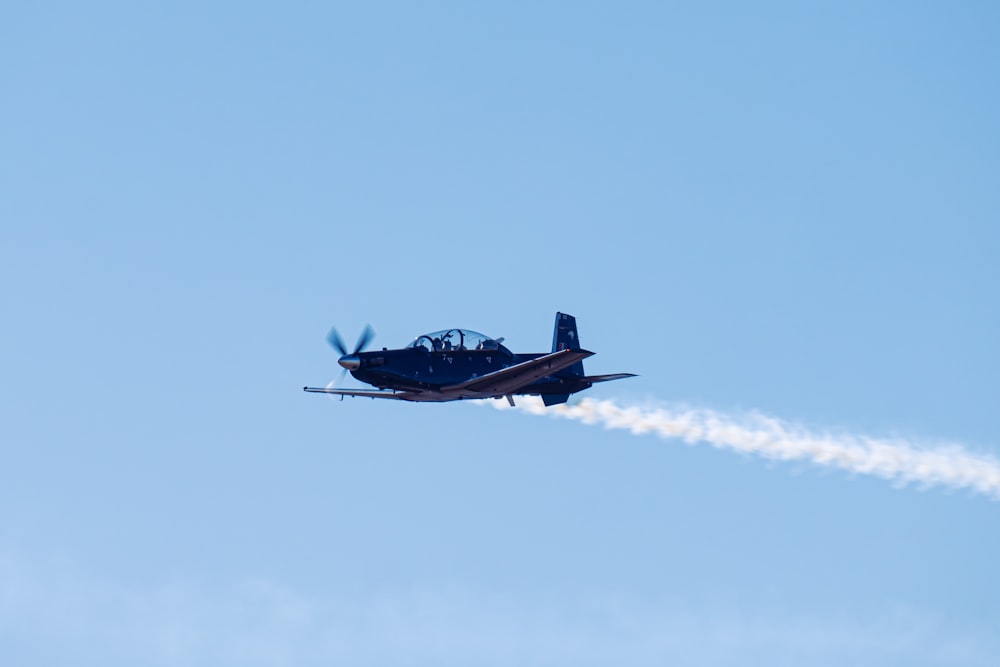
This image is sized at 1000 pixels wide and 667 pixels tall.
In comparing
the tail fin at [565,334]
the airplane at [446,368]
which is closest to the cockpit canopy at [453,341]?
the airplane at [446,368]

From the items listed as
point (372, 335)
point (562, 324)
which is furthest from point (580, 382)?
point (372, 335)

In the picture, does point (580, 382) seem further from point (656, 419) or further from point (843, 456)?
point (843, 456)

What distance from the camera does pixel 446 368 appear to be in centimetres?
8025

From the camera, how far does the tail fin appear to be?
3369 inches

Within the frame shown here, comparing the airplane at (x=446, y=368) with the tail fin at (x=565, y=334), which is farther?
the tail fin at (x=565, y=334)

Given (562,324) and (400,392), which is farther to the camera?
(562,324)

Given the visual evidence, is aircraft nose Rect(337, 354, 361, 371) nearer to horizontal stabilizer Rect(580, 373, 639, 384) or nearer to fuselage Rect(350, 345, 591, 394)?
fuselage Rect(350, 345, 591, 394)

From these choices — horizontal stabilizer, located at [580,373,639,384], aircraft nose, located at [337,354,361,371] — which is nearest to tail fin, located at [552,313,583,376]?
horizontal stabilizer, located at [580,373,639,384]

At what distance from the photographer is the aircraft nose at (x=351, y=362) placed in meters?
78.9

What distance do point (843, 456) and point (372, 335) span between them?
1814 cm

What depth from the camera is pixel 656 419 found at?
3415 inches

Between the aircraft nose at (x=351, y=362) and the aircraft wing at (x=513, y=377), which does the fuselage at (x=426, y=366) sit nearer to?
the aircraft nose at (x=351, y=362)

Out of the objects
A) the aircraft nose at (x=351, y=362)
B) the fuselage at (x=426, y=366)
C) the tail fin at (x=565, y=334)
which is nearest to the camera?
the aircraft nose at (x=351, y=362)

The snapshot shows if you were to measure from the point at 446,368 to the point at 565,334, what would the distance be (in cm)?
705
